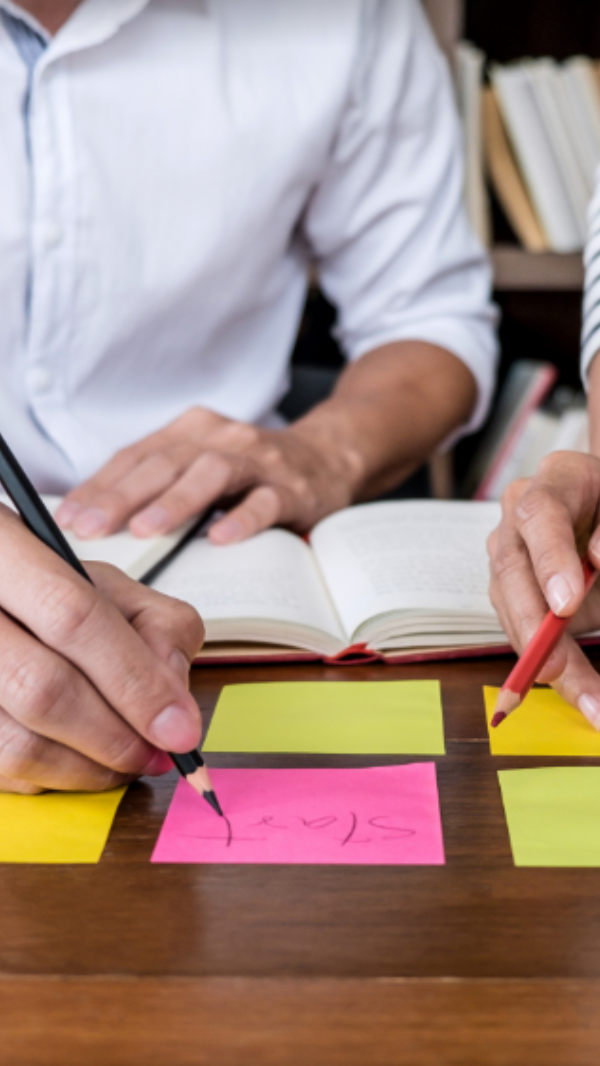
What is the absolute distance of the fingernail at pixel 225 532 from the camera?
30.3 inches

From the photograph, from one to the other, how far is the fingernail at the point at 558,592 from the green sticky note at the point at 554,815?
0.26 ft

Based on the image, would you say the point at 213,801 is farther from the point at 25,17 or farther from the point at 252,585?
the point at 25,17

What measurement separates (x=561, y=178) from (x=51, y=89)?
78 centimetres

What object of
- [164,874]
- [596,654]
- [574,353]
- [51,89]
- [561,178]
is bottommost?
[574,353]

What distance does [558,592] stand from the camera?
0.48m

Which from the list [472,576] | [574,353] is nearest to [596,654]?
[472,576]

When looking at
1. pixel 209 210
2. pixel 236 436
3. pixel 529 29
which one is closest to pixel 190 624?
pixel 236 436

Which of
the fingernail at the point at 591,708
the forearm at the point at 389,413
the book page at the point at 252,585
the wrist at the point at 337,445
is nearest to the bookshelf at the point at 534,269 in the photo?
the forearm at the point at 389,413

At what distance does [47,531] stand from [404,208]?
81cm

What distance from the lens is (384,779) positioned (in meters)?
0.49

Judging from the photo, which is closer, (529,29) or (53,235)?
(53,235)

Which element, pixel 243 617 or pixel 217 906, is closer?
pixel 217 906

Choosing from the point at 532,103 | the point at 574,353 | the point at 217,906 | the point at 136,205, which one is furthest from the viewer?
the point at 574,353

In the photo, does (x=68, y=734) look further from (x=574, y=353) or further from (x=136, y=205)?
(x=574, y=353)
